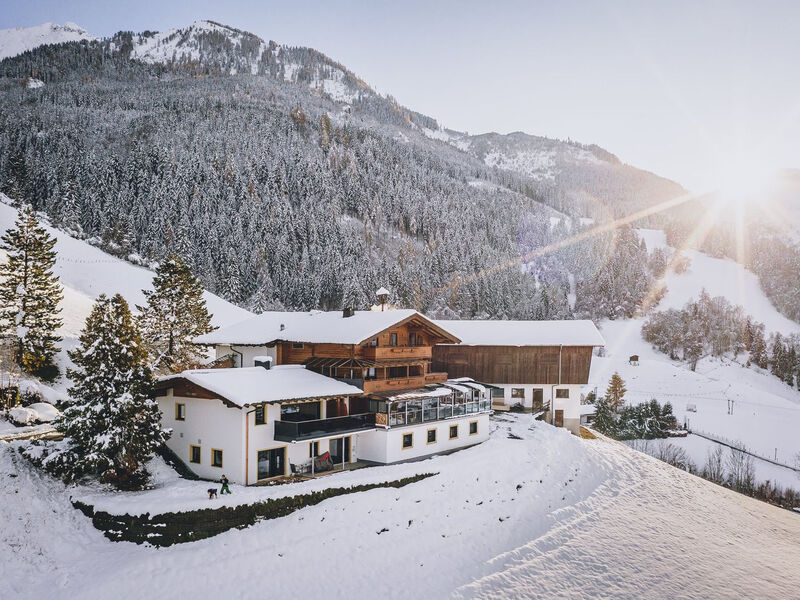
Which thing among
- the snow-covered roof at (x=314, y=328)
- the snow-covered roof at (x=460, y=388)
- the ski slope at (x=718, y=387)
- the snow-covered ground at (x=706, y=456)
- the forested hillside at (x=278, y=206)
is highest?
the forested hillside at (x=278, y=206)

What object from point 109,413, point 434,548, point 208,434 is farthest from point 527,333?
point 109,413

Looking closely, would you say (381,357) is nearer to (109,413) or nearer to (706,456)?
(109,413)

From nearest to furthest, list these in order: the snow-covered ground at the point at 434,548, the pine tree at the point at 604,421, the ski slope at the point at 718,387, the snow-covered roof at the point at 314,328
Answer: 1. the snow-covered ground at the point at 434,548
2. the snow-covered roof at the point at 314,328
3. the pine tree at the point at 604,421
4. the ski slope at the point at 718,387

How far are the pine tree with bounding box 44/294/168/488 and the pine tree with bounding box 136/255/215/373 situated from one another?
705 inches

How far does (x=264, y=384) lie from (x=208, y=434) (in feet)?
11.3

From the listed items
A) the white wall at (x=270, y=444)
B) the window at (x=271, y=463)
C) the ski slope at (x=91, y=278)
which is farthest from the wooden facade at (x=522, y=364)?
the ski slope at (x=91, y=278)

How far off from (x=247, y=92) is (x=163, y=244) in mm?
125874

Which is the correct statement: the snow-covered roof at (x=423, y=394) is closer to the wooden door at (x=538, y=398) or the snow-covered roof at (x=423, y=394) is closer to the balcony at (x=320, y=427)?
the balcony at (x=320, y=427)

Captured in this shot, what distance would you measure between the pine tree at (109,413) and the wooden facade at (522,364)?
2459cm

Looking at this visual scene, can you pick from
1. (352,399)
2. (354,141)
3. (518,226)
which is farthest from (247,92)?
(352,399)

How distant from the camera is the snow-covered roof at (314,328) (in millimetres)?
29438

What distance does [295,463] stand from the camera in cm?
2475

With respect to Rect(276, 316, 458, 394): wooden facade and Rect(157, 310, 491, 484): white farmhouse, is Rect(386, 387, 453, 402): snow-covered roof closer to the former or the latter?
Rect(157, 310, 491, 484): white farmhouse

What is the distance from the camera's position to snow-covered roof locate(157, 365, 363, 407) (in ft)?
75.6
